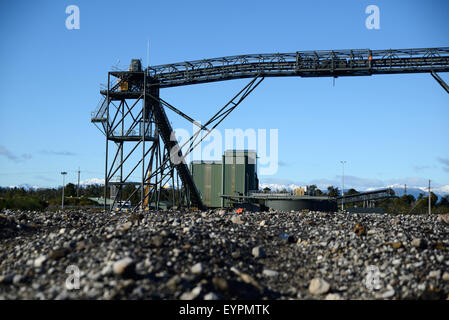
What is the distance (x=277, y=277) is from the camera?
9961mm

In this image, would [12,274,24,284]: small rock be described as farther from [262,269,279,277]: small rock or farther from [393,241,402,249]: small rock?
[393,241,402,249]: small rock

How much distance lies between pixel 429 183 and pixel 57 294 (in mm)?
49282

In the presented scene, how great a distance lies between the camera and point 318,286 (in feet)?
30.8

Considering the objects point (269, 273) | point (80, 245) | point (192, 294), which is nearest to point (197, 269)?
point (192, 294)

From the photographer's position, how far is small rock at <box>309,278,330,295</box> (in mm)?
9297

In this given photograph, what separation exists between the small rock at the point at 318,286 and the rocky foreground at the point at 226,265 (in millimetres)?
22

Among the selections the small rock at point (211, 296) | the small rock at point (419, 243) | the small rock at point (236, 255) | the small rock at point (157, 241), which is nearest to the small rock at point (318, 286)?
the small rock at point (236, 255)

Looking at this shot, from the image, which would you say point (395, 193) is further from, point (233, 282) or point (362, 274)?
point (233, 282)

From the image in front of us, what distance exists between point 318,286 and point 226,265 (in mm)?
2153

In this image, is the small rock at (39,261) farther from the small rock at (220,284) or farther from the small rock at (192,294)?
the small rock at (220,284)

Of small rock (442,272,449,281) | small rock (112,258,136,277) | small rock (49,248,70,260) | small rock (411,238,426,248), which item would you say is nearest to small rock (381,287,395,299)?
small rock (442,272,449,281)

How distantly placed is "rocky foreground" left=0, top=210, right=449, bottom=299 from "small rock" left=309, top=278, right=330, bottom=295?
0.07 ft

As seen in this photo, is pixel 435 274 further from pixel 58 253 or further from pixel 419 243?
pixel 58 253
